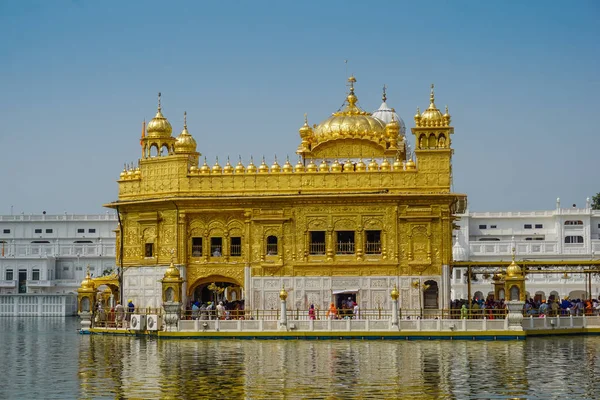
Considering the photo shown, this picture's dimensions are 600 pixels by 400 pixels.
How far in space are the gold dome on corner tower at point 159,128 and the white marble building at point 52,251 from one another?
153 ft

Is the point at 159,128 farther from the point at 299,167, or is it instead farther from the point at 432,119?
the point at 432,119

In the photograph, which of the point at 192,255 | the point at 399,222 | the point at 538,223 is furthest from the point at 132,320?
the point at 538,223

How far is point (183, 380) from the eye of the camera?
89.3ft

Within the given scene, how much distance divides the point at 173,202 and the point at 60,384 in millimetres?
17480

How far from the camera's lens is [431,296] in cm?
4281

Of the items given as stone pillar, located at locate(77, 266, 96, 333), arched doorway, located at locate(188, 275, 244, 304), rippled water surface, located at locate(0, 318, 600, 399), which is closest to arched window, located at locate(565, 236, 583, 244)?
arched doorway, located at locate(188, 275, 244, 304)

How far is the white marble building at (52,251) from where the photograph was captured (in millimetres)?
95750

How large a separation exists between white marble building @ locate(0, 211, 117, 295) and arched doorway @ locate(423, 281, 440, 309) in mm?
53068

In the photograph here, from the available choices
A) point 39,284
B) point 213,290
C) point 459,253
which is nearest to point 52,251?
point 39,284

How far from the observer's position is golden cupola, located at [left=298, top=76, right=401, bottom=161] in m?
46.2

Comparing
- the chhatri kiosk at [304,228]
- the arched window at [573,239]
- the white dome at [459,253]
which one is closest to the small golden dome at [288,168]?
the chhatri kiosk at [304,228]

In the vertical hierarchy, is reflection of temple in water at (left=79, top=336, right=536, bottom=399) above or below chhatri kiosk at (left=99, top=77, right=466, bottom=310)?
below

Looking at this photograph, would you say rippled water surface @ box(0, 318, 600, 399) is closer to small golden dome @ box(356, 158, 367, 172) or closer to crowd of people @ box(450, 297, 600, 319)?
crowd of people @ box(450, 297, 600, 319)

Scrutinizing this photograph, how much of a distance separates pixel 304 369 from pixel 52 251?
241ft
